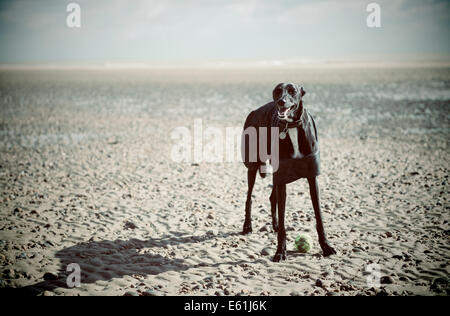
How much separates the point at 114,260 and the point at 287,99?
4053 mm

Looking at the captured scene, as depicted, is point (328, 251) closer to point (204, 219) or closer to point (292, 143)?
point (292, 143)

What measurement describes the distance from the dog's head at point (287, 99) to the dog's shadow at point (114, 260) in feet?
9.56

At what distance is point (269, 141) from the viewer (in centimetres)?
578

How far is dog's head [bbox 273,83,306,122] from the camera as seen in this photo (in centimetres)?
490

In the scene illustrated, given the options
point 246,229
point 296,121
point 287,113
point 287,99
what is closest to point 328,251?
point 246,229

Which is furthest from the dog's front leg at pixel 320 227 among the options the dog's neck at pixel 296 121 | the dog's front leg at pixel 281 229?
the dog's neck at pixel 296 121

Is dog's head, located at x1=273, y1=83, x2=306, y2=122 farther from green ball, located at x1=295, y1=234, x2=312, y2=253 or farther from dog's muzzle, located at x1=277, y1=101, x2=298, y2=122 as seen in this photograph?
green ball, located at x1=295, y1=234, x2=312, y2=253

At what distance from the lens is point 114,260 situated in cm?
584

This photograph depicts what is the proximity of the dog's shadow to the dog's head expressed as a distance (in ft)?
9.56

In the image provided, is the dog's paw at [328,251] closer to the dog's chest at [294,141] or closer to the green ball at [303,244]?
the green ball at [303,244]

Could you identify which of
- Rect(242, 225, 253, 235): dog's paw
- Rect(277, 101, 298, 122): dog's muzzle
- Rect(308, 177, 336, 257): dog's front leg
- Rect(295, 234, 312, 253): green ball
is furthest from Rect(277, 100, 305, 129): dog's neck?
Rect(242, 225, 253, 235): dog's paw

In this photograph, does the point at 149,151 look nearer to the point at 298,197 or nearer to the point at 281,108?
the point at 298,197
